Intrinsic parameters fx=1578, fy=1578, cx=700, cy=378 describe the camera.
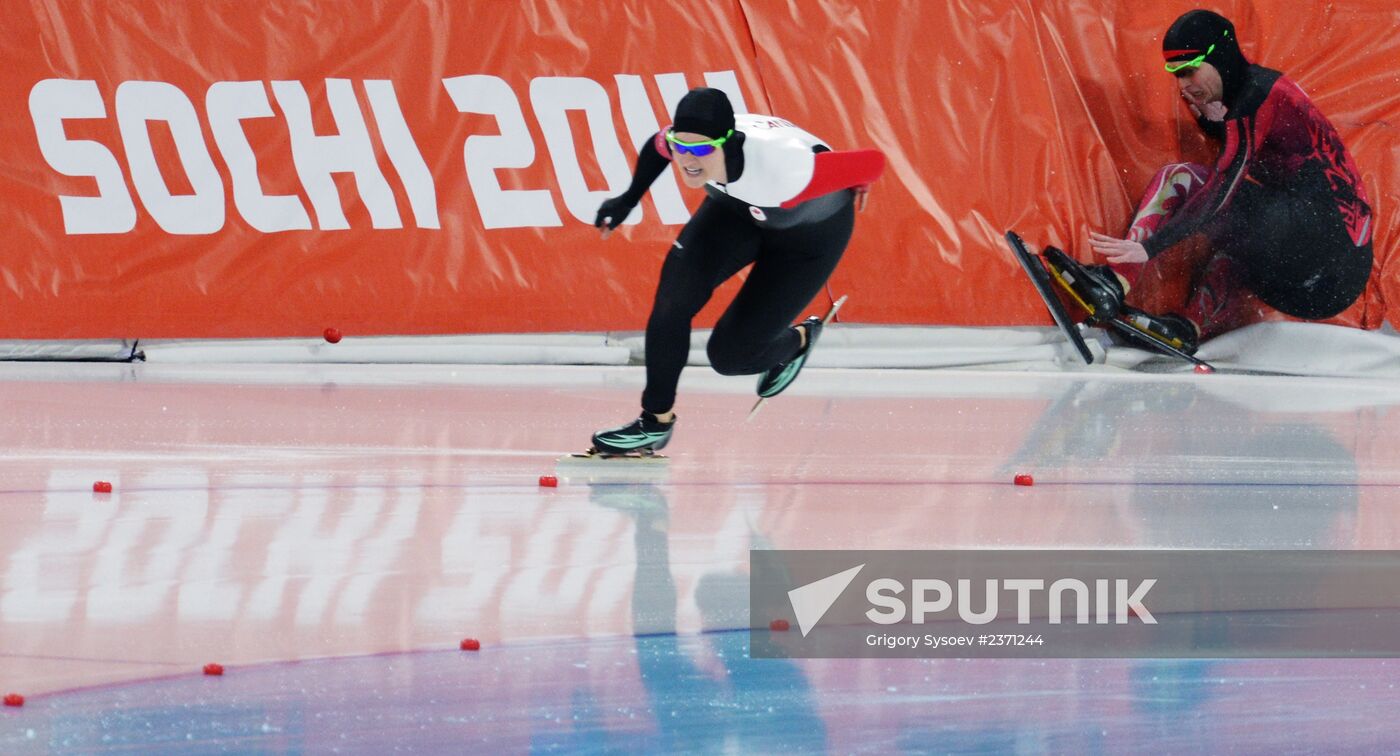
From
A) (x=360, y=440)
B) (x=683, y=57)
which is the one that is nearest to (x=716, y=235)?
Answer: (x=360, y=440)

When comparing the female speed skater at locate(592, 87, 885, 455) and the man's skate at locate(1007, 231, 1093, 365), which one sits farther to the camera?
the man's skate at locate(1007, 231, 1093, 365)

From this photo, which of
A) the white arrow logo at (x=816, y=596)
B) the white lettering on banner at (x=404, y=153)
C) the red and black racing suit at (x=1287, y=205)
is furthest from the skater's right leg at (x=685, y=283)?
the red and black racing suit at (x=1287, y=205)

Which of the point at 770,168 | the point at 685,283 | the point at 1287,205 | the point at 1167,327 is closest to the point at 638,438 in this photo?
the point at 685,283

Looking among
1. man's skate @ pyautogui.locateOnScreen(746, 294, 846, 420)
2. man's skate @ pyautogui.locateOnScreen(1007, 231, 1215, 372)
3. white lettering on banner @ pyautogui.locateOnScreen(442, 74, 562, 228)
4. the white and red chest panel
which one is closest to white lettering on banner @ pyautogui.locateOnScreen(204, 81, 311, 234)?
white lettering on banner @ pyautogui.locateOnScreen(442, 74, 562, 228)

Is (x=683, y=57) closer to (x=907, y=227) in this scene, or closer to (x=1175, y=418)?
(x=907, y=227)

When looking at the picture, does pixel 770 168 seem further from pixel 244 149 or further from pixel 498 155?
pixel 244 149

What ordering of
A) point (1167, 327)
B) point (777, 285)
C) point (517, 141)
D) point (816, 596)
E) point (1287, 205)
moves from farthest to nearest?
point (1167, 327)
point (1287, 205)
point (517, 141)
point (777, 285)
point (816, 596)

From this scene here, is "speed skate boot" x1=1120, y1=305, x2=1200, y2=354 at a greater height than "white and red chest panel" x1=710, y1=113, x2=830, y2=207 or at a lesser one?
lesser

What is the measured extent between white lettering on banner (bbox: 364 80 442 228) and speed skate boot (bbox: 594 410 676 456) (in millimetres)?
2294

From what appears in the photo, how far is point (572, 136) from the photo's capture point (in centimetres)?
582

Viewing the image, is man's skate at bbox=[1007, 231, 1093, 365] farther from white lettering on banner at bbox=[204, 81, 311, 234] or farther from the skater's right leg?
white lettering on banner at bbox=[204, 81, 311, 234]

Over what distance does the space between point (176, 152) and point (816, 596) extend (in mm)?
3957

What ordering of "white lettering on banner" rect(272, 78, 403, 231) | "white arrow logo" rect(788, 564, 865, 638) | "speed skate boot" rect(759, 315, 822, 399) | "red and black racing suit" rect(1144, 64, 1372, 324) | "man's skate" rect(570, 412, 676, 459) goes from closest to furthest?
"white arrow logo" rect(788, 564, 865, 638) < "man's skate" rect(570, 412, 676, 459) < "speed skate boot" rect(759, 315, 822, 399) < "white lettering on banner" rect(272, 78, 403, 231) < "red and black racing suit" rect(1144, 64, 1372, 324)

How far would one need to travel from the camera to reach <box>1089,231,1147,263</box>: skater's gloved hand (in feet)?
19.6
